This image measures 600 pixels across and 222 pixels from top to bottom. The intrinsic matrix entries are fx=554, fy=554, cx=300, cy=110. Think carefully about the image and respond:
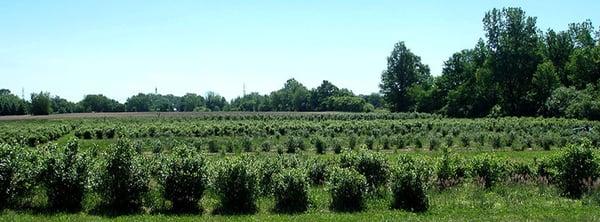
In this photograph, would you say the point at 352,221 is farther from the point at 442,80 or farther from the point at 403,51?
the point at 403,51

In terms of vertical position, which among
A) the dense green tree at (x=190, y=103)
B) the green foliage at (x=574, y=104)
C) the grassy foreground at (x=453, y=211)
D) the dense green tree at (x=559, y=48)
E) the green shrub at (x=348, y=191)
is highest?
the dense green tree at (x=559, y=48)

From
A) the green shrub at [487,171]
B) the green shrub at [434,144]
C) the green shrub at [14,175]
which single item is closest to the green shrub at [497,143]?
the green shrub at [434,144]

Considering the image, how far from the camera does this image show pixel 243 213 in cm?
1466

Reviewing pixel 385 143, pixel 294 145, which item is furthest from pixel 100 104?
pixel 385 143

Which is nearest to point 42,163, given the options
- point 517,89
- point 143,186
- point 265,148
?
point 143,186

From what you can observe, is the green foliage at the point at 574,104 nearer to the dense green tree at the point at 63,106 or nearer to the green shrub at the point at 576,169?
the green shrub at the point at 576,169

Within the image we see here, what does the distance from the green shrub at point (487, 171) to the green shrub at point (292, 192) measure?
6405mm

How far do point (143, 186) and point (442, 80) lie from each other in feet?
294

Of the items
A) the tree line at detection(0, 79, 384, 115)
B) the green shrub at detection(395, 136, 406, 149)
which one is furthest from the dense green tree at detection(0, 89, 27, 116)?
the green shrub at detection(395, 136, 406, 149)

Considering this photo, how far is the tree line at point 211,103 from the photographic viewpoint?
377 feet

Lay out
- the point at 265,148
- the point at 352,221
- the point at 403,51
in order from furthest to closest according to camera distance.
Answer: the point at 403,51 → the point at 265,148 → the point at 352,221

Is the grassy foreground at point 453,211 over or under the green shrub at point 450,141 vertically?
under

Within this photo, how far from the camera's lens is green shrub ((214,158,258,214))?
48.7 ft

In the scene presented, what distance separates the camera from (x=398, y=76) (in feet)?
364
